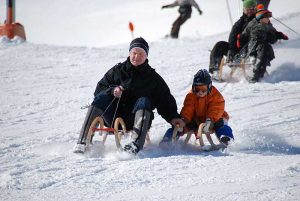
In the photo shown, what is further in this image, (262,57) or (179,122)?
(262,57)

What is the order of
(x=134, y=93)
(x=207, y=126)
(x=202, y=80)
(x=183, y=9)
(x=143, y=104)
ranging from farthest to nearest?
(x=183, y=9) → (x=202, y=80) → (x=134, y=93) → (x=207, y=126) → (x=143, y=104)

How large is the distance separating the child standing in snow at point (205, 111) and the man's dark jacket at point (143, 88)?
0.21 metres

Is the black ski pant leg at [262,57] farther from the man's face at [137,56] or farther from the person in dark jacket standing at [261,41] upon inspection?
the man's face at [137,56]

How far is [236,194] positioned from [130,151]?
1276 millimetres

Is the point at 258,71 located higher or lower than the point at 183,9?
lower

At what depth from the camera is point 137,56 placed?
4.77 meters

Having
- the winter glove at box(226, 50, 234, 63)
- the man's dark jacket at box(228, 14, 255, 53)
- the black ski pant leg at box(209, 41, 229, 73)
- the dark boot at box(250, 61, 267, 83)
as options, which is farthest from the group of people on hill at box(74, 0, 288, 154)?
the man's dark jacket at box(228, 14, 255, 53)

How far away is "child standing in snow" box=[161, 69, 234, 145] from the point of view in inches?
189

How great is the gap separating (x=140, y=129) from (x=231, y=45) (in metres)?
4.47

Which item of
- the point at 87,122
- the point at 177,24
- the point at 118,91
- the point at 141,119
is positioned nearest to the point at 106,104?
the point at 118,91

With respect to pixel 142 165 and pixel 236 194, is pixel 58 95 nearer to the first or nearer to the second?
pixel 142 165

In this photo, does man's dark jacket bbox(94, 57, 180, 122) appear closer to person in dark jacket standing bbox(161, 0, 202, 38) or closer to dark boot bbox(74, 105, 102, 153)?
dark boot bbox(74, 105, 102, 153)

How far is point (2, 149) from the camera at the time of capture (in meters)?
5.00

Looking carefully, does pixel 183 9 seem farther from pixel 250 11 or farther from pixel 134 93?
pixel 134 93
